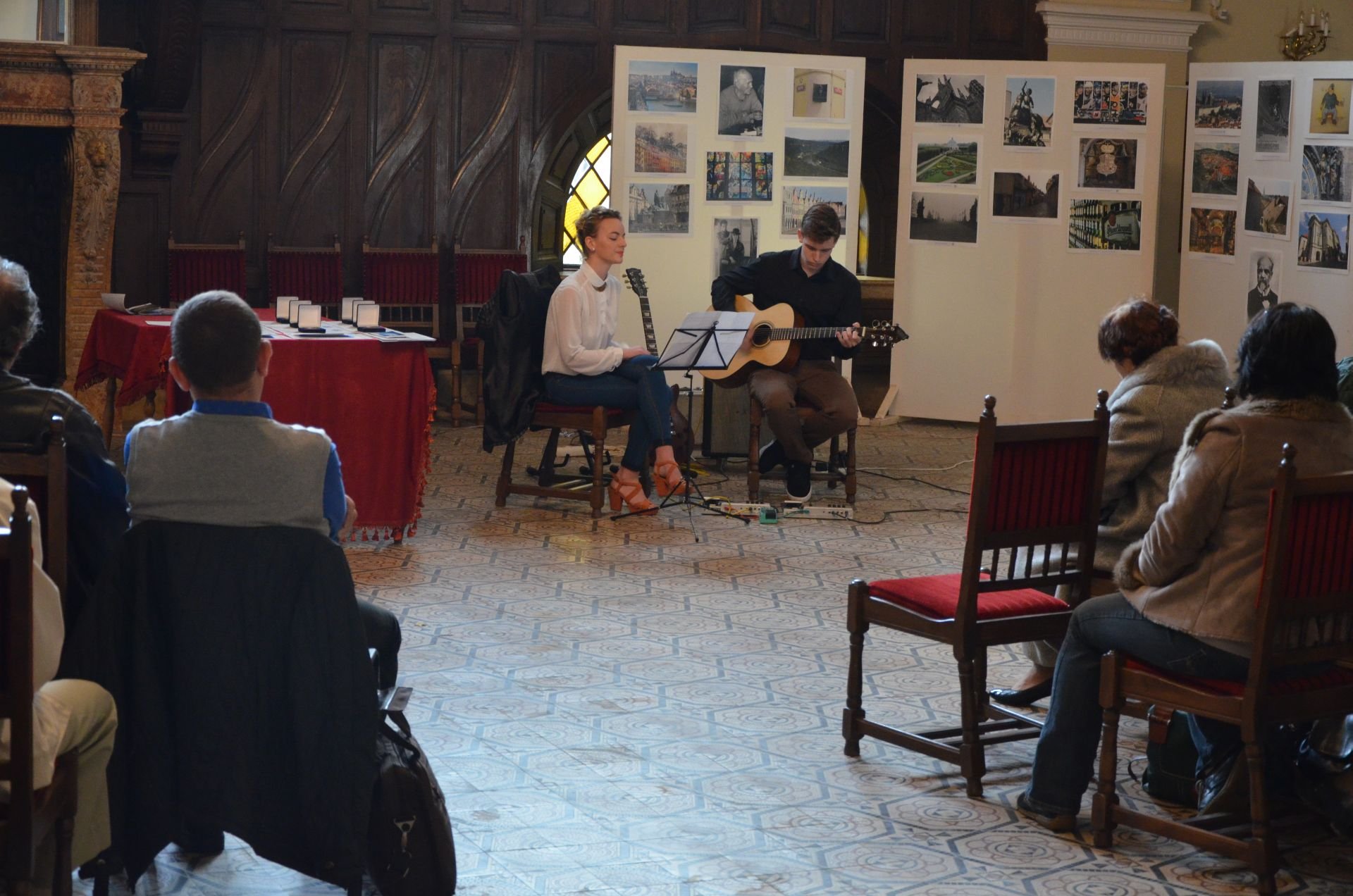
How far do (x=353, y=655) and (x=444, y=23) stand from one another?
739cm

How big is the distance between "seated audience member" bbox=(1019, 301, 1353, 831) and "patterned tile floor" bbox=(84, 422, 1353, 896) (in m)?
0.50

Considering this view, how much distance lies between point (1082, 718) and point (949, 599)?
1.52 feet

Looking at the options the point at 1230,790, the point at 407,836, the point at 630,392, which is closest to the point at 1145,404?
the point at 1230,790

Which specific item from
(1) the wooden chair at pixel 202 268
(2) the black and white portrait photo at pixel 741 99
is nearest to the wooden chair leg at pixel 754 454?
(2) the black and white portrait photo at pixel 741 99

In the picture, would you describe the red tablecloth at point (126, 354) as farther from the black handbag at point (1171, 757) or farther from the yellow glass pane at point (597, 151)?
the black handbag at point (1171, 757)

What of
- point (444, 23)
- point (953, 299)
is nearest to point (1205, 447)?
point (953, 299)

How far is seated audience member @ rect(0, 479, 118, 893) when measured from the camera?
2.43 meters

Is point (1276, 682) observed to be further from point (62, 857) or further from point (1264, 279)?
point (1264, 279)

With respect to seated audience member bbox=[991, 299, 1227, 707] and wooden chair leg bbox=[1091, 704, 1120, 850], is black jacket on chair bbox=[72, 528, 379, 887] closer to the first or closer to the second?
wooden chair leg bbox=[1091, 704, 1120, 850]

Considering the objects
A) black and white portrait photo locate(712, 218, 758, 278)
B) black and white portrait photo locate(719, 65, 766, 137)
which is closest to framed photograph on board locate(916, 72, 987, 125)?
black and white portrait photo locate(719, 65, 766, 137)

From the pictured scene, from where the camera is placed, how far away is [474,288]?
9477 mm

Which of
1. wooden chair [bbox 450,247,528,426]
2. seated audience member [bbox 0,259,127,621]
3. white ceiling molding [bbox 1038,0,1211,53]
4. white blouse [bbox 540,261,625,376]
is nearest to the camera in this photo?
seated audience member [bbox 0,259,127,621]

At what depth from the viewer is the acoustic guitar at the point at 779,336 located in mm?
7258

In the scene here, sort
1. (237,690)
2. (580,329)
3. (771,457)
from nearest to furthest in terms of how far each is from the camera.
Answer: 1. (237,690)
2. (580,329)
3. (771,457)
